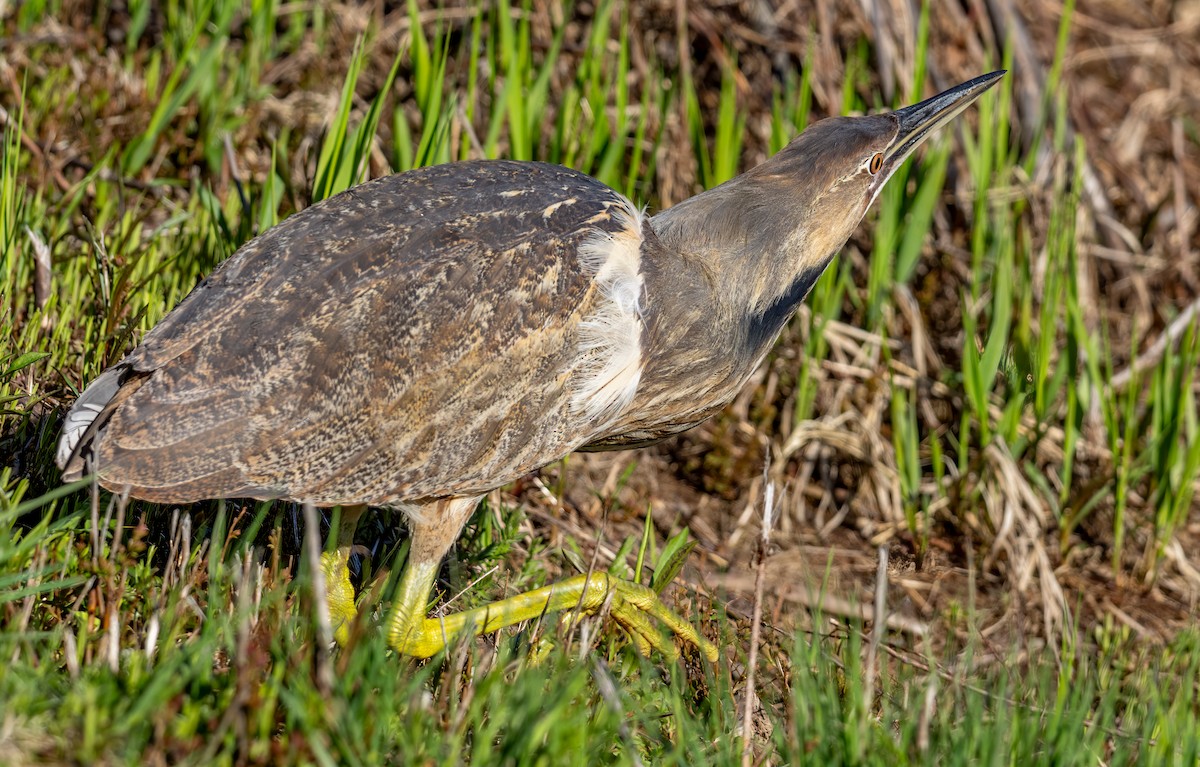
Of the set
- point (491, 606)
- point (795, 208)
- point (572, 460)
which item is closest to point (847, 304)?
point (572, 460)

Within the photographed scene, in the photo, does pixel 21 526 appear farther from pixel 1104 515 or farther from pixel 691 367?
pixel 1104 515

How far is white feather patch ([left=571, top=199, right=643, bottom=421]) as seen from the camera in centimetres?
231

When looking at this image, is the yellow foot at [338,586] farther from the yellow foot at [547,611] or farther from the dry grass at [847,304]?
the dry grass at [847,304]

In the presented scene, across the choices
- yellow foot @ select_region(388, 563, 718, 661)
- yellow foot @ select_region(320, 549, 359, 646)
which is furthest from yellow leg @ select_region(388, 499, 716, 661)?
yellow foot @ select_region(320, 549, 359, 646)

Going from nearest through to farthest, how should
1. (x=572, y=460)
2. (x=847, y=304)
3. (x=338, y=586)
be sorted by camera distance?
(x=338, y=586), (x=572, y=460), (x=847, y=304)

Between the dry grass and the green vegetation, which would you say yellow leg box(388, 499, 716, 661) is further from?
the dry grass

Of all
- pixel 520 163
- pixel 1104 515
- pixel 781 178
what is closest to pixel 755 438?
pixel 1104 515

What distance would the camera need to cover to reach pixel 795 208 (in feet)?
8.87

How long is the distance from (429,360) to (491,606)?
1.55 feet

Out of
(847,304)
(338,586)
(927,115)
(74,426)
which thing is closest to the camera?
(74,426)

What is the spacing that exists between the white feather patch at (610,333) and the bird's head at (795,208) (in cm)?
27

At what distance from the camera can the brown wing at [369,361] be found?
2129mm

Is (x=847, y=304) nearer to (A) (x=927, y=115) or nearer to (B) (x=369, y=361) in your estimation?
(A) (x=927, y=115)

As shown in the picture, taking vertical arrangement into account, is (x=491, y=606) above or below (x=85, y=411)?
below
